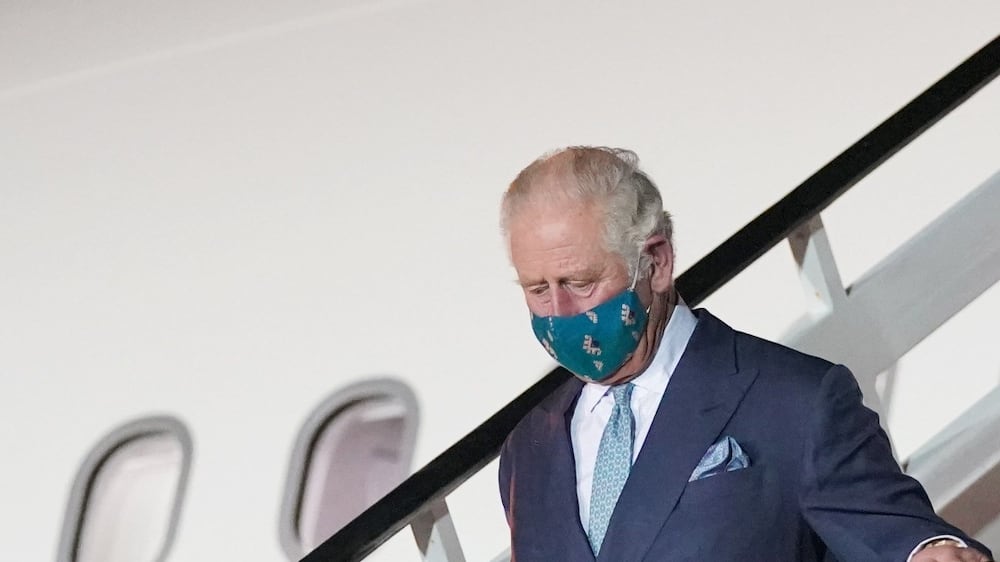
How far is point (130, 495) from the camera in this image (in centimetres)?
888

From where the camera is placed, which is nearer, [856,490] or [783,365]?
[856,490]

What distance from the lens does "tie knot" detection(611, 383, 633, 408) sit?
180 cm

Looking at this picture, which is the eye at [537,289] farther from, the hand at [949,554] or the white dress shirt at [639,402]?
the hand at [949,554]

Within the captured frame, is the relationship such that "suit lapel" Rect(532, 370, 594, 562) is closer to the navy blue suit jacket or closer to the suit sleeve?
the navy blue suit jacket

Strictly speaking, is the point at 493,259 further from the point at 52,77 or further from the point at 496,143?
the point at 52,77

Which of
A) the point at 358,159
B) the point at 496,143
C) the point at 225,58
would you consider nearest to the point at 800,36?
the point at 496,143

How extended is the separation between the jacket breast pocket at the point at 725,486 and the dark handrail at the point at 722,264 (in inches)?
17.4

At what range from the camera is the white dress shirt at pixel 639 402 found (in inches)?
70.5

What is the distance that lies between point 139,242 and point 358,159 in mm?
1499

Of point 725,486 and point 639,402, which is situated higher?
point 639,402

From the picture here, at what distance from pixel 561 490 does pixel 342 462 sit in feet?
20.9

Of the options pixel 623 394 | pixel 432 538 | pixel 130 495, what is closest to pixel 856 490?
pixel 623 394

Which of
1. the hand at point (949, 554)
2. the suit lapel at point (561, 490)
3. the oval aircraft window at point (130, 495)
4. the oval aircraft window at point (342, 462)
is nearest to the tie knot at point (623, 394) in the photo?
the suit lapel at point (561, 490)

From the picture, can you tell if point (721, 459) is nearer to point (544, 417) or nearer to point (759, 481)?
point (759, 481)
